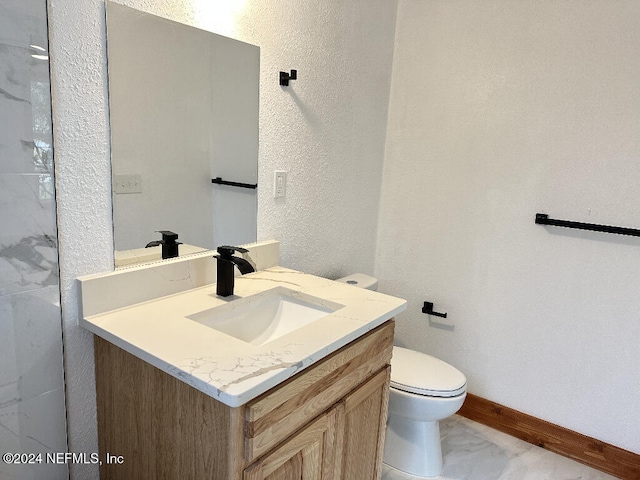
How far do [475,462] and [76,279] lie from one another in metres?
1.79

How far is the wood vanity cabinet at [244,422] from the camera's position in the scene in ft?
3.29

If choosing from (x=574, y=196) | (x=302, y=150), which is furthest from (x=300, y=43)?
(x=574, y=196)

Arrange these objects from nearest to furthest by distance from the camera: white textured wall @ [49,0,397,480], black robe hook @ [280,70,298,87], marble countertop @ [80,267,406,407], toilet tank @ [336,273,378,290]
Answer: marble countertop @ [80,267,406,407], white textured wall @ [49,0,397,480], black robe hook @ [280,70,298,87], toilet tank @ [336,273,378,290]

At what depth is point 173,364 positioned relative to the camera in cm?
100

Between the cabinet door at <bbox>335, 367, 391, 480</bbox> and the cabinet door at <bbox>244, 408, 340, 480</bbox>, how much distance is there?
51 millimetres

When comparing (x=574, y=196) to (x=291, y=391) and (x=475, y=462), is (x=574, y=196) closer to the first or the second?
(x=475, y=462)

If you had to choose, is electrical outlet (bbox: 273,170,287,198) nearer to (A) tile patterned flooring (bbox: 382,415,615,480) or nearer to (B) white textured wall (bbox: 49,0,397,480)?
(B) white textured wall (bbox: 49,0,397,480)

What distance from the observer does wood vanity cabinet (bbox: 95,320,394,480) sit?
1.00m

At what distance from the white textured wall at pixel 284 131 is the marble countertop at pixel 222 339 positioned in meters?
0.18

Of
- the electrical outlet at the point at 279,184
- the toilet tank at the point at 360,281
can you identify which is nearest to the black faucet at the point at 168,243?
the electrical outlet at the point at 279,184

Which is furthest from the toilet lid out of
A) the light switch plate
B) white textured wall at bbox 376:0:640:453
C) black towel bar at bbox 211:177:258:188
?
the light switch plate

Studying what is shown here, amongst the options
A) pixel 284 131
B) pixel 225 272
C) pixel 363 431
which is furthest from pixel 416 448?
pixel 284 131

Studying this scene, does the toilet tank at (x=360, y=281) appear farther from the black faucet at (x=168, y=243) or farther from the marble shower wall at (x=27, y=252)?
the marble shower wall at (x=27, y=252)

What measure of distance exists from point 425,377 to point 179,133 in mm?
1313
